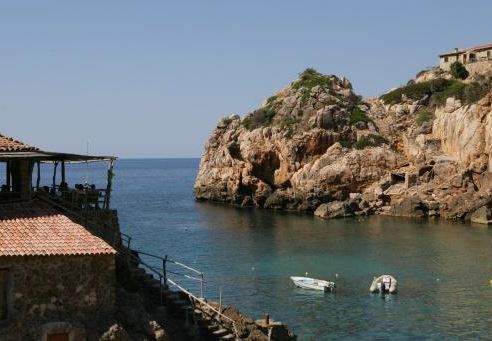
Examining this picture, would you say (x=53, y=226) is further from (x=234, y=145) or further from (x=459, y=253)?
(x=234, y=145)

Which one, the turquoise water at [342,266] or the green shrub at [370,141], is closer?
the turquoise water at [342,266]

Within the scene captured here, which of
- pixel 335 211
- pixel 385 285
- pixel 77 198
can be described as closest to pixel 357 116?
pixel 335 211

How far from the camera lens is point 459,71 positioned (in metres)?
132

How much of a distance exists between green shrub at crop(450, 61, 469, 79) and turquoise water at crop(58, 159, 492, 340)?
137ft

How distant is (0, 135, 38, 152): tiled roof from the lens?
Answer: 1267 inches

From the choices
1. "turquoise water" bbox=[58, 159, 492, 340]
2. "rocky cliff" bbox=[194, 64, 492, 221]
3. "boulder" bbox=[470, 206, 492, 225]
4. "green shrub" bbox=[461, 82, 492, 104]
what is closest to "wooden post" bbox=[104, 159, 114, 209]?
"turquoise water" bbox=[58, 159, 492, 340]

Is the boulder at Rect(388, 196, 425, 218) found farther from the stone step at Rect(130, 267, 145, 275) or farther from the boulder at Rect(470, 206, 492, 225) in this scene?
the stone step at Rect(130, 267, 145, 275)

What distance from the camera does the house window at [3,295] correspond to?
2888 centimetres

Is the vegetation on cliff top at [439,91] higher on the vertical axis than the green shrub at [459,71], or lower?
lower

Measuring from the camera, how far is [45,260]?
29.3m

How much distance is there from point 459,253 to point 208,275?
25.3 metres

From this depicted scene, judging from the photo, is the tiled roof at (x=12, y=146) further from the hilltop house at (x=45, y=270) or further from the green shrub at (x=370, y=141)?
the green shrub at (x=370, y=141)

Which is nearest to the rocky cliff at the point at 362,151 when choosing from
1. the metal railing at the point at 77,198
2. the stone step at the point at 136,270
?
the stone step at the point at 136,270

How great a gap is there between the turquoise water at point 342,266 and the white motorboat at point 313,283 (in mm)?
705
